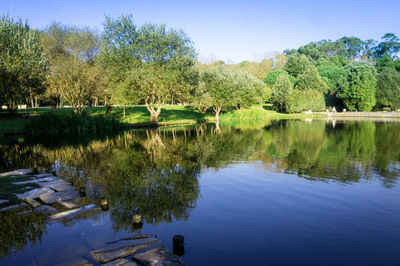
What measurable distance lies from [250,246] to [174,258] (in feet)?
7.70

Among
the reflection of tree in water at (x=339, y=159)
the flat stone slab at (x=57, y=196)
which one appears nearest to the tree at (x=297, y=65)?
the reflection of tree in water at (x=339, y=159)

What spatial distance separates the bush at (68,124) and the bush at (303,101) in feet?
185

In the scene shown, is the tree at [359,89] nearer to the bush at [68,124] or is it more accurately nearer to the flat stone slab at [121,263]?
the bush at [68,124]

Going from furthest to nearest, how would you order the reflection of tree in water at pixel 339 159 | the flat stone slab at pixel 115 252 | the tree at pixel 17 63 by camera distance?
the tree at pixel 17 63 < the reflection of tree in water at pixel 339 159 < the flat stone slab at pixel 115 252

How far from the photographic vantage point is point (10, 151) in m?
25.1

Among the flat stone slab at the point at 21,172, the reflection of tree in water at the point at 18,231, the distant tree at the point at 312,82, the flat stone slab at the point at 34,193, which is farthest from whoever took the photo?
the distant tree at the point at 312,82

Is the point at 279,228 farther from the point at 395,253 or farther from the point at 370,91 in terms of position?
the point at 370,91

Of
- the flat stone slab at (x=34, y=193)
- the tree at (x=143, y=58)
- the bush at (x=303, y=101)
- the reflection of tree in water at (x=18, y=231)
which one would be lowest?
the reflection of tree in water at (x=18, y=231)

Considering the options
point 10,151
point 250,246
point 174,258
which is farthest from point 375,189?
point 10,151

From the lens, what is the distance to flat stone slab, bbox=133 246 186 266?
7.24 metres

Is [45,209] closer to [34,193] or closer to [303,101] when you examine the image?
[34,193]

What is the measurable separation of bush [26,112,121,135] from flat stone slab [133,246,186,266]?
35.1 m

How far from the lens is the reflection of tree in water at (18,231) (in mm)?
8336

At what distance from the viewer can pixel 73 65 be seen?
148 ft
